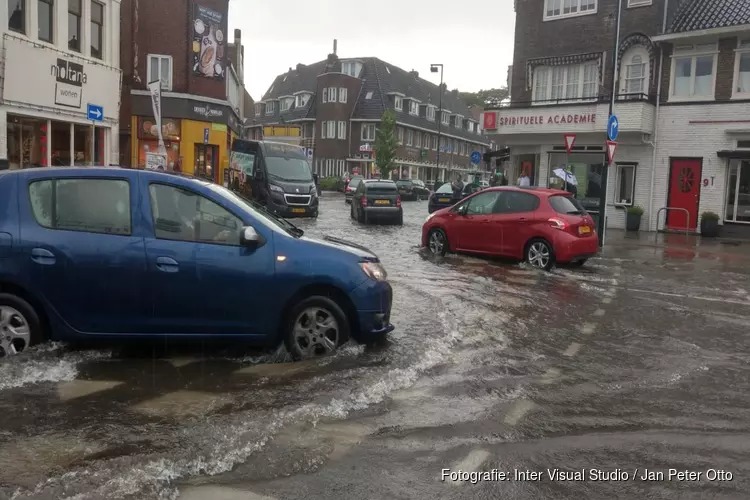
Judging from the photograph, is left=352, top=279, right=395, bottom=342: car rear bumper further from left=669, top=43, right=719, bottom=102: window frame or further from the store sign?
left=669, top=43, right=719, bottom=102: window frame

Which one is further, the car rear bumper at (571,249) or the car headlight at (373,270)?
the car rear bumper at (571,249)

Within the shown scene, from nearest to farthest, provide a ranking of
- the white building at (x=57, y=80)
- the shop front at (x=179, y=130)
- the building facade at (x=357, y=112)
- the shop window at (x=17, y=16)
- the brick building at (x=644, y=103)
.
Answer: the shop window at (x=17, y=16) < the white building at (x=57, y=80) < the brick building at (x=644, y=103) < the shop front at (x=179, y=130) < the building facade at (x=357, y=112)

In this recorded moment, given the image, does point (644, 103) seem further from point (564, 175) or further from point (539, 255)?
point (539, 255)

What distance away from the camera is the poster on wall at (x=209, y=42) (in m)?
31.5

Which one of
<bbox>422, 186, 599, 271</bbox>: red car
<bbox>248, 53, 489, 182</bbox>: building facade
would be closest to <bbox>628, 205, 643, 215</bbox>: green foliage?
<bbox>422, 186, 599, 271</bbox>: red car

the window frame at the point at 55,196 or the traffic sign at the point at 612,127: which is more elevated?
the traffic sign at the point at 612,127

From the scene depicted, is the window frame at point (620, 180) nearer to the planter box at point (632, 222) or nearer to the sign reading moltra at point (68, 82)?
the planter box at point (632, 222)

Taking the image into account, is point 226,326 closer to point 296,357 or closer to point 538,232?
point 296,357

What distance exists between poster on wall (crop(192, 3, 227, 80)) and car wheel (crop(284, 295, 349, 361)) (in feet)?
92.0

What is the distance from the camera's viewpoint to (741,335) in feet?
26.1

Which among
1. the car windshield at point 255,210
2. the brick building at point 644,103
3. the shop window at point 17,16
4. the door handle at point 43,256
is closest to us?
the door handle at point 43,256

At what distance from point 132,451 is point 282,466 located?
3.23 feet

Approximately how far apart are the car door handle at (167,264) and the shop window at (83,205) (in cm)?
39

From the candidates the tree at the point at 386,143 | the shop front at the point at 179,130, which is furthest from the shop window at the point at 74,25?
the tree at the point at 386,143
